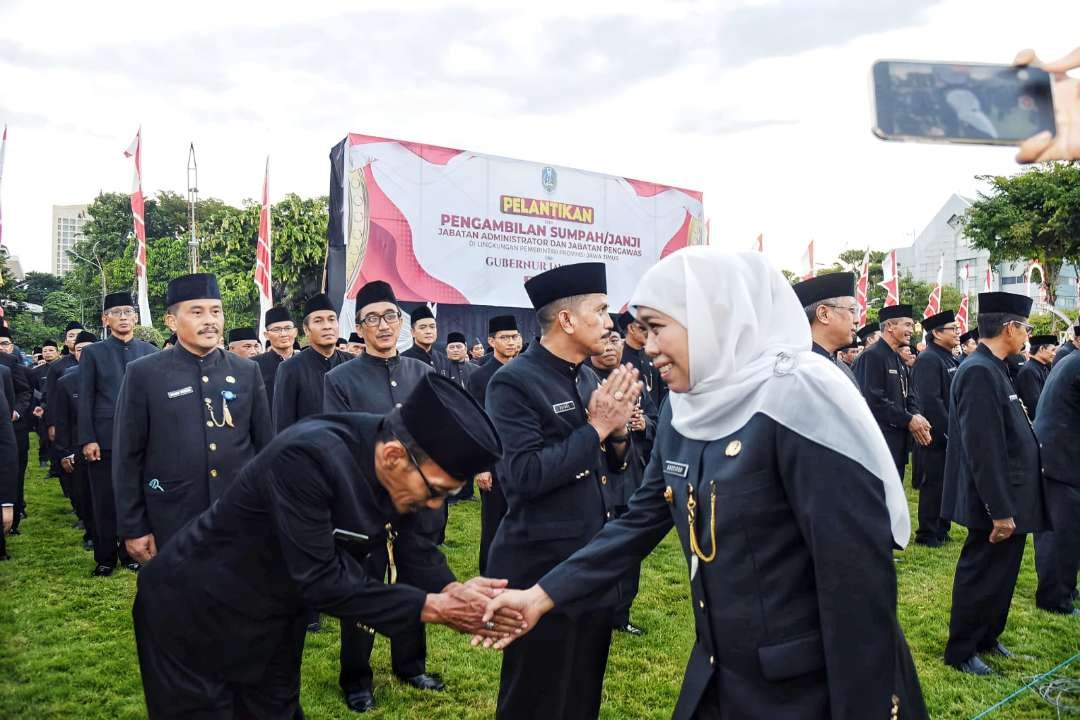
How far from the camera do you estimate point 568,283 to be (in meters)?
3.56

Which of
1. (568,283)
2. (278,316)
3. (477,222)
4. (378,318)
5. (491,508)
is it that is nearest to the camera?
(568,283)

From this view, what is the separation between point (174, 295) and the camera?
4895 mm

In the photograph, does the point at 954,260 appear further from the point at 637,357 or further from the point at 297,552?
the point at 297,552

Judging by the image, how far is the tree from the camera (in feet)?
103

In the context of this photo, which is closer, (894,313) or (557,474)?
(557,474)

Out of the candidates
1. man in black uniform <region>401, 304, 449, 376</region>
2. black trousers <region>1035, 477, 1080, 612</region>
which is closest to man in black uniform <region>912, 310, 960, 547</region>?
black trousers <region>1035, 477, 1080, 612</region>

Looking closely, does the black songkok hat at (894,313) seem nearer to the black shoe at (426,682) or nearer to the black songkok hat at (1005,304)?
the black songkok hat at (1005,304)

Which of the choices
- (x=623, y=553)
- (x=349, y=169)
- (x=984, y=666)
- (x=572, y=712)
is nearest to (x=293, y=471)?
(x=623, y=553)

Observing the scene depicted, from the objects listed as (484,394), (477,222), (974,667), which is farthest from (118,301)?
(477,222)

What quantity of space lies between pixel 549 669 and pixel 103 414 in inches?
225

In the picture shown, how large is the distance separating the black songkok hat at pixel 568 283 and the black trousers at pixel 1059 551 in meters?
4.17

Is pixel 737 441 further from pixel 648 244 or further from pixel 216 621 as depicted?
pixel 648 244

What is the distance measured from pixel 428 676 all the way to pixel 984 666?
11.0 feet

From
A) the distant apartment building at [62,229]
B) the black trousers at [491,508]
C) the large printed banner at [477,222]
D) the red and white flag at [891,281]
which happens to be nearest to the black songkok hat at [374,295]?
the black trousers at [491,508]
